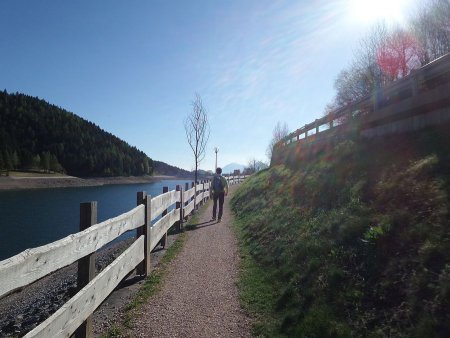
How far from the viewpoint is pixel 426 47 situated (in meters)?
28.3

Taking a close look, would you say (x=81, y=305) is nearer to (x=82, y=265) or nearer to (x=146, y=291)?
(x=82, y=265)

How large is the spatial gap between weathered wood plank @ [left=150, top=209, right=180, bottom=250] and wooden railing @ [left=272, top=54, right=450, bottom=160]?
6287 millimetres

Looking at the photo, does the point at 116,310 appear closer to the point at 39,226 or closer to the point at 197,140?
the point at 197,140

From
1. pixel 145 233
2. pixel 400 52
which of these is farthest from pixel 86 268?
pixel 400 52

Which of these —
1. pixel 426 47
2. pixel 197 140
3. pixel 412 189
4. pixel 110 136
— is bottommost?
pixel 412 189

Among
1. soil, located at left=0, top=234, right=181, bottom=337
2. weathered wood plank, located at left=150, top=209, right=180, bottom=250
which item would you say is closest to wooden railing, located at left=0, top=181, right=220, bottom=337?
soil, located at left=0, top=234, right=181, bottom=337

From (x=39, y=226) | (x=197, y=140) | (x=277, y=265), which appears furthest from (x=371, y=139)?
(x=39, y=226)

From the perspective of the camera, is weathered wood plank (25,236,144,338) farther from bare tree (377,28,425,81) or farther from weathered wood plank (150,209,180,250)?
bare tree (377,28,425,81)

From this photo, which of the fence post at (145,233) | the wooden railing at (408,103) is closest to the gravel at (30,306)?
the fence post at (145,233)

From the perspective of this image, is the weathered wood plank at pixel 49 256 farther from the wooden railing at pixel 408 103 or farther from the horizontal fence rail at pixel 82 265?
the wooden railing at pixel 408 103

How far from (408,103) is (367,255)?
17.9ft

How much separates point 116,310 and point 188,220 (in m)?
Result: 8.50

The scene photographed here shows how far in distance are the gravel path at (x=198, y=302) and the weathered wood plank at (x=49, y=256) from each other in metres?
1.25

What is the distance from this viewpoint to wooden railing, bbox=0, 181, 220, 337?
97.8 inches
